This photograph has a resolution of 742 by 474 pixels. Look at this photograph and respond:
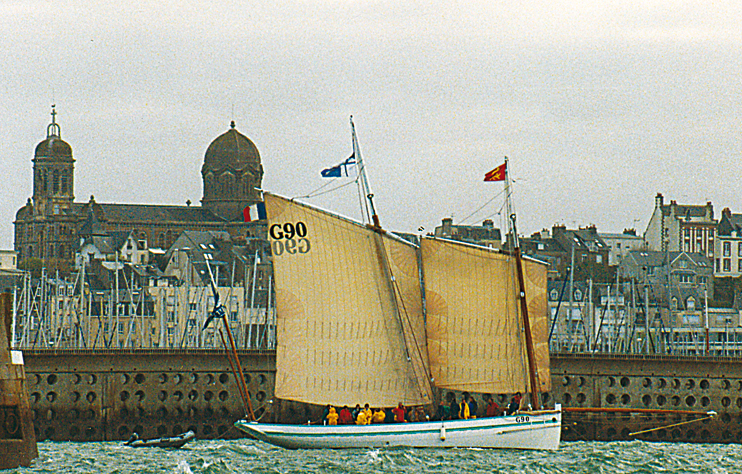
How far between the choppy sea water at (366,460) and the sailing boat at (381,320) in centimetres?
175

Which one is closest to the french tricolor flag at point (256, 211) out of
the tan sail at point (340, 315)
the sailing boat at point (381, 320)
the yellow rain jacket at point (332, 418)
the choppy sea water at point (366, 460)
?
the sailing boat at point (381, 320)

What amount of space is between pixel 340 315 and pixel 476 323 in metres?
4.61

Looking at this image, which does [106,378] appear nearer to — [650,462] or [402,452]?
[402,452]

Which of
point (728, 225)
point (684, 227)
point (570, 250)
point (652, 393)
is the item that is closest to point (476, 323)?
point (652, 393)

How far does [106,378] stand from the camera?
60344 mm

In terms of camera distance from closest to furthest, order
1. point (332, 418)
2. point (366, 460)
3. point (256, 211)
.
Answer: point (366, 460), point (332, 418), point (256, 211)

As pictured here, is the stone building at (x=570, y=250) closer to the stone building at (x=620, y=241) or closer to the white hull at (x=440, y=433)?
the stone building at (x=620, y=241)

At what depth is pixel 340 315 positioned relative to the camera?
54.1m

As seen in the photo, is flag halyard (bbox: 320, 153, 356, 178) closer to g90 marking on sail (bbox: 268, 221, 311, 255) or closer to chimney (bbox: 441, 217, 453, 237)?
g90 marking on sail (bbox: 268, 221, 311, 255)

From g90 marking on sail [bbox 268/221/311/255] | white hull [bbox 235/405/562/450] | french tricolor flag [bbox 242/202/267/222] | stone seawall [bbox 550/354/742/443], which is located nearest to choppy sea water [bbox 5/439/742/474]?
white hull [bbox 235/405/562/450]

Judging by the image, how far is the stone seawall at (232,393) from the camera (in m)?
59.9

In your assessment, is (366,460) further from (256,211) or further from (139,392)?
(139,392)

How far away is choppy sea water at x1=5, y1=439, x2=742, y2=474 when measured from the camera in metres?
47.8

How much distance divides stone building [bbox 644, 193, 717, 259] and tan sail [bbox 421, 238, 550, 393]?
112 metres
